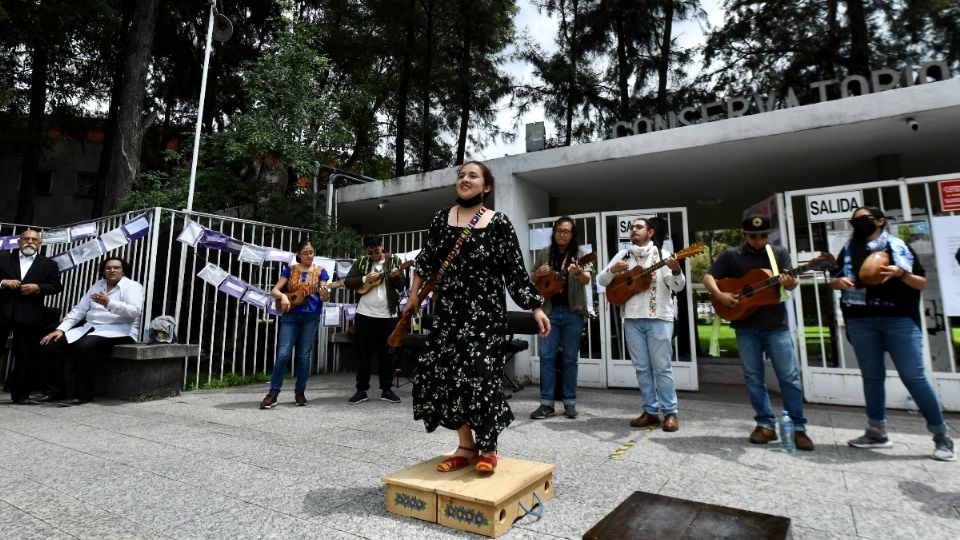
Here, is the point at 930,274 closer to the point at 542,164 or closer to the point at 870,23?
the point at 542,164

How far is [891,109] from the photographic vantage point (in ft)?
17.9

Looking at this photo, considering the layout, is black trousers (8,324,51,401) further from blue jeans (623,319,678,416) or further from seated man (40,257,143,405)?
blue jeans (623,319,678,416)

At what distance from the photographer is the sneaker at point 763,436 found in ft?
13.1

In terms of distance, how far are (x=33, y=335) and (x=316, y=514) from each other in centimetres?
594

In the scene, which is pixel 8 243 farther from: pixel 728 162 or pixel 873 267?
pixel 728 162

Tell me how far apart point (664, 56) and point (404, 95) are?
7560 millimetres

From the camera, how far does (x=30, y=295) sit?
6023 millimetres

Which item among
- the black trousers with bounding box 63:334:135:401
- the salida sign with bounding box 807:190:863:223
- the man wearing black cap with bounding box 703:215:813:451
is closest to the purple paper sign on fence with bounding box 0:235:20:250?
the black trousers with bounding box 63:334:135:401

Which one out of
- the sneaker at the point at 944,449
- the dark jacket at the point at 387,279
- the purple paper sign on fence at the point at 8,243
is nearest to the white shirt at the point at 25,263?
the purple paper sign on fence at the point at 8,243

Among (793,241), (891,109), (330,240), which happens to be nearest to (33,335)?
(330,240)

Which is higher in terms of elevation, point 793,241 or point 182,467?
point 793,241

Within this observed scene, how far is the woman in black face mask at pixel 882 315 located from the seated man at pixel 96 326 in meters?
7.51

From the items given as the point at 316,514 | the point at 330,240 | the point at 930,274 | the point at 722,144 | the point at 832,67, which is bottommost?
the point at 316,514

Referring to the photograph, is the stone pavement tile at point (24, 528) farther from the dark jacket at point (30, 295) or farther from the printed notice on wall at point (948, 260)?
the printed notice on wall at point (948, 260)
